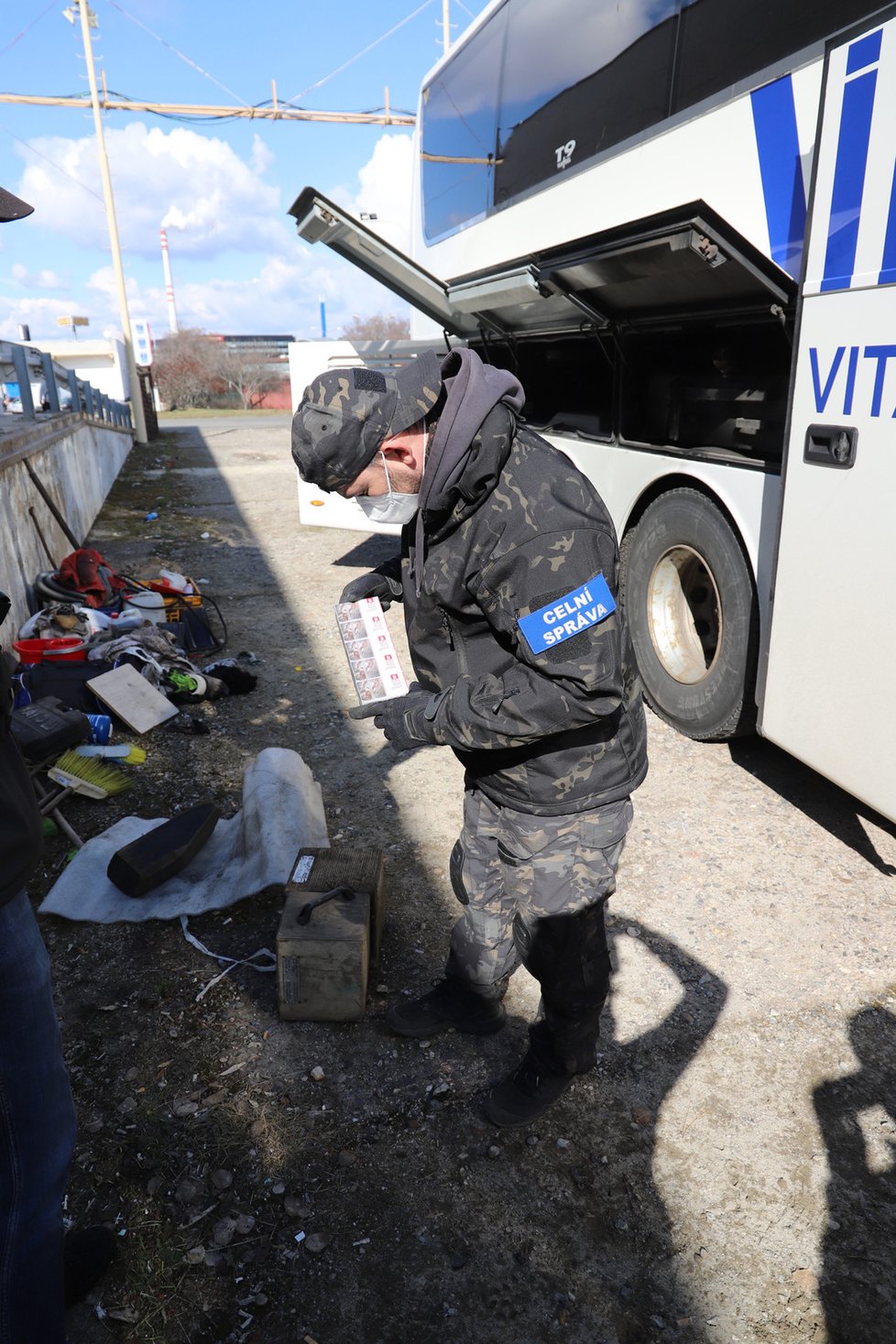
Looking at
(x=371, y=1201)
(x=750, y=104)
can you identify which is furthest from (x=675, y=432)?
(x=371, y=1201)

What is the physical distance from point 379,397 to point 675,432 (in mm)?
2969

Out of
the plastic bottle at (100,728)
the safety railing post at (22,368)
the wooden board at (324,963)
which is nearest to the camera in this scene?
the wooden board at (324,963)

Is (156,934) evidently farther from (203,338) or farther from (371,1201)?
(203,338)

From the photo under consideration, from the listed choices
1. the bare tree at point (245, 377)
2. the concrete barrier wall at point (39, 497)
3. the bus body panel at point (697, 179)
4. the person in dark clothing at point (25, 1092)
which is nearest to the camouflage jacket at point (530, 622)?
the person in dark clothing at point (25, 1092)

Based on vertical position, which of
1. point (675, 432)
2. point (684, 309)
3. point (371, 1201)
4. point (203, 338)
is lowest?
point (371, 1201)

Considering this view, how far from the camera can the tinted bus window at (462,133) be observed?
17.9 ft

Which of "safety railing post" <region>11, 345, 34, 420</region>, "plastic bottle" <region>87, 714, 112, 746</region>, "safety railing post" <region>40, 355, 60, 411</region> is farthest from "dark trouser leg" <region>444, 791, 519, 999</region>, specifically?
"safety railing post" <region>40, 355, 60, 411</region>

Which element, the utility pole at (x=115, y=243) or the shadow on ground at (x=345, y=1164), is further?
the utility pole at (x=115, y=243)

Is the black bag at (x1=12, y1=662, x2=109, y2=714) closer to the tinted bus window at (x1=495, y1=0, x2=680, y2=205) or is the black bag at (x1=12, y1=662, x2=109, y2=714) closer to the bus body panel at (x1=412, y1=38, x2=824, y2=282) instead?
the bus body panel at (x1=412, y1=38, x2=824, y2=282)

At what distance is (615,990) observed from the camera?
252 centimetres

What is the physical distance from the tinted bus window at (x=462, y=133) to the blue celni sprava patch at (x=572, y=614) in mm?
5037

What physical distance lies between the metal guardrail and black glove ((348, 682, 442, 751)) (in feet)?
20.5

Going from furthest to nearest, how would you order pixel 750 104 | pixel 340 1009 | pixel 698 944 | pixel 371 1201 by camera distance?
pixel 750 104 < pixel 698 944 < pixel 340 1009 < pixel 371 1201

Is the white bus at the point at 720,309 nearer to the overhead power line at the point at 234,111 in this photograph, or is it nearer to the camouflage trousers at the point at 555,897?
the camouflage trousers at the point at 555,897
